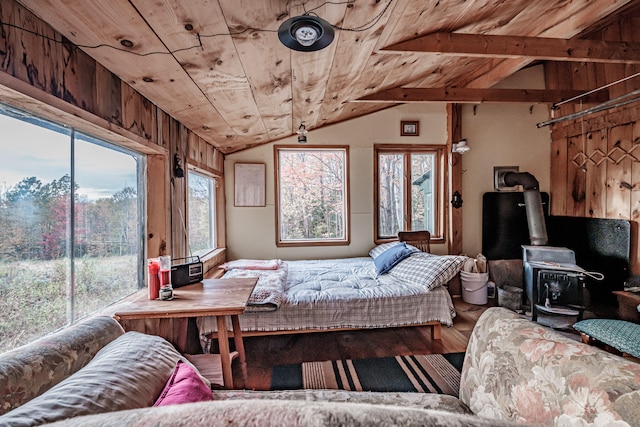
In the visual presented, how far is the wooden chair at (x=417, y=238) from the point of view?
13.2ft

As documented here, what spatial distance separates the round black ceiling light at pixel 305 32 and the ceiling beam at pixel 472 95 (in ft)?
6.30

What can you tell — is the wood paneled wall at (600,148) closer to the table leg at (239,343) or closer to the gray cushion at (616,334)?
the gray cushion at (616,334)

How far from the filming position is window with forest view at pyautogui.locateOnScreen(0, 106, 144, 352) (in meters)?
1.23

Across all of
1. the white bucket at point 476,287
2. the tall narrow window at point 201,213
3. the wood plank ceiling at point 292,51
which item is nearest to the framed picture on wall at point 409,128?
the wood plank ceiling at point 292,51

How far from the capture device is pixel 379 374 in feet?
7.27

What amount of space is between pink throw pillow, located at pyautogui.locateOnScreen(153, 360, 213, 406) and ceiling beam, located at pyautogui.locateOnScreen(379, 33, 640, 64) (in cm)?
253

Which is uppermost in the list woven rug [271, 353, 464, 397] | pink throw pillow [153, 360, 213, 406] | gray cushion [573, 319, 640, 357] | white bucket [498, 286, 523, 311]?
pink throw pillow [153, 360, 213, 406]

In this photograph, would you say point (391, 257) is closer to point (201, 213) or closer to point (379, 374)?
point (379, 374)

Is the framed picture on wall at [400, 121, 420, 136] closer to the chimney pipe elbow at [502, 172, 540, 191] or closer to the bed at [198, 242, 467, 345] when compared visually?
the chimney pipe elbow at [502, 172, 540, 191]

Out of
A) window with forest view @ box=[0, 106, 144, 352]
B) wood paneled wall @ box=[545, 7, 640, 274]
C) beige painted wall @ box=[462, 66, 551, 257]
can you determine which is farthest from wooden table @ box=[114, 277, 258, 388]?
wood paneled wall @ box=[545, 7, 640, 274]

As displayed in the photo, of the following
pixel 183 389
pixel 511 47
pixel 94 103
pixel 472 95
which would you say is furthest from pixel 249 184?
pixel 183 389

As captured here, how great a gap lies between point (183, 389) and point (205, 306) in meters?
0.71

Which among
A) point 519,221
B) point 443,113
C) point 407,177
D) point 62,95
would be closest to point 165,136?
point 62,95

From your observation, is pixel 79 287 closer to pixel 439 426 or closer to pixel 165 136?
pixel 165 136
